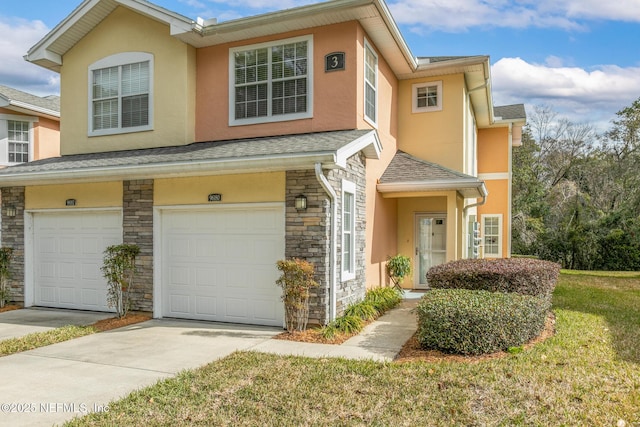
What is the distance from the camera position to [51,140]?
1702 centimetres

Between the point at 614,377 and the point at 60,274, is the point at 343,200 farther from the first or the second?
the point at 60,274

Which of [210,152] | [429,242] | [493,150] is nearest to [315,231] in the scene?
[210,152]

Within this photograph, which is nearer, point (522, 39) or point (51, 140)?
point (51, 140)

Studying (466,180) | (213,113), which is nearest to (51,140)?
(213,113)

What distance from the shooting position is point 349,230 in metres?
9.34

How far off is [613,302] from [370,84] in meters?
7.79

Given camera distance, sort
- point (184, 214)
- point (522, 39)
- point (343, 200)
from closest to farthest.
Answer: point (343, 200) → point (184, 214) → point (522, 39)

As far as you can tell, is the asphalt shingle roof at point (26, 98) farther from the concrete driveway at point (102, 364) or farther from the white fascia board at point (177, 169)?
the concrete driveway at point (102, 364)

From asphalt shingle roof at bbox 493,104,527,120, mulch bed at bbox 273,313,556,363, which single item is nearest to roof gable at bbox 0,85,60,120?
mulch bed at bbox 273,313,556,363

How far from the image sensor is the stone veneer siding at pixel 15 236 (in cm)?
1083

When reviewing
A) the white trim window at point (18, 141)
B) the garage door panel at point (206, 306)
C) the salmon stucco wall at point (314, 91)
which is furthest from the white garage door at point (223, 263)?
the white trim window at point (18, 141)

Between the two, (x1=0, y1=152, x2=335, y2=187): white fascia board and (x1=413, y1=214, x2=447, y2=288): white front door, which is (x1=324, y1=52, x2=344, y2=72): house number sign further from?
(x1=413, y1=214, x2=447, y2=288): white front door

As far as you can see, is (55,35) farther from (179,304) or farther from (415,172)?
(415,172)

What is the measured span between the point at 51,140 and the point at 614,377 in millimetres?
18109
